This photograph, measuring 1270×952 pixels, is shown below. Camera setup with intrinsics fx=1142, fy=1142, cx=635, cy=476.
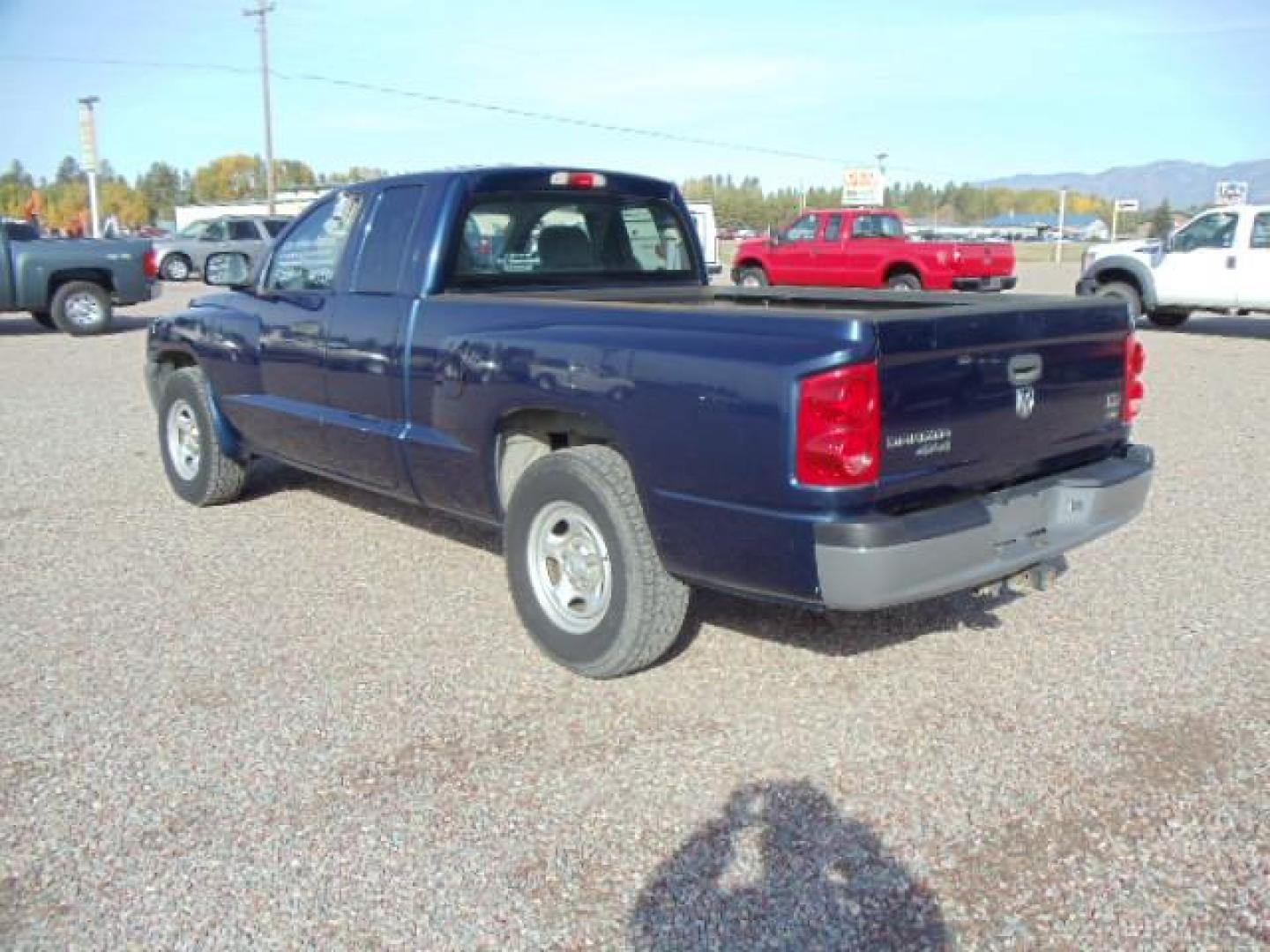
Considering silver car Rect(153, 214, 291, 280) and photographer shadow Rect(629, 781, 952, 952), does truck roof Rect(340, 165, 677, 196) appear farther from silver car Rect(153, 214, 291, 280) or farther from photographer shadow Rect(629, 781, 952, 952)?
silver car Rect(153, 214, 291, 280)

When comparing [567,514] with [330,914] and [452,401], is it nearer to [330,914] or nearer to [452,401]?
[452,401]

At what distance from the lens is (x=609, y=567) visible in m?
3.89

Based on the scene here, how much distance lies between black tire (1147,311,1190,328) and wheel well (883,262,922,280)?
377 centimetres

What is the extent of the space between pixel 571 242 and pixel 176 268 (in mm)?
27099

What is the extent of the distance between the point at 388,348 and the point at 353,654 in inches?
49.9

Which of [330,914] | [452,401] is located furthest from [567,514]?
[330,914]

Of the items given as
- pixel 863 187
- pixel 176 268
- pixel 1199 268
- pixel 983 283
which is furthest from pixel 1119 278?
pixel 863 187

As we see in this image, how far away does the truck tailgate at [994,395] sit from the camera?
3260mm

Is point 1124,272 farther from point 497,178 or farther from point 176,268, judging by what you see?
point 176,268

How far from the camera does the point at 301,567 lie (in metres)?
5.37

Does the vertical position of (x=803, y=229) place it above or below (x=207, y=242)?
above

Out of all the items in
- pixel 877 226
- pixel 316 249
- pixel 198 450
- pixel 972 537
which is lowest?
pixel 198 450

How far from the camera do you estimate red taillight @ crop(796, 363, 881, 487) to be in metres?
3.13

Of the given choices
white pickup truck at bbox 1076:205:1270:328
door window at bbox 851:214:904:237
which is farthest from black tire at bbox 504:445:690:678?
door window at bbox 851:214:904:237
